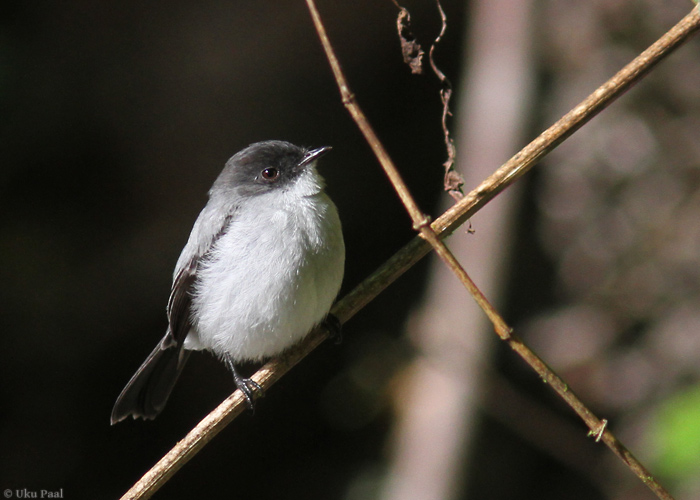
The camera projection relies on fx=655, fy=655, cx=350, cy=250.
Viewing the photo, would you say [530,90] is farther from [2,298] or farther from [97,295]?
[2,298]

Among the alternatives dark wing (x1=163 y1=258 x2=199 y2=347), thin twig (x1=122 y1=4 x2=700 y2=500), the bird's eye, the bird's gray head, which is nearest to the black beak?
the bird's gray head

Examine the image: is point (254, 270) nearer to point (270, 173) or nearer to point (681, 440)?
point (270, 173)

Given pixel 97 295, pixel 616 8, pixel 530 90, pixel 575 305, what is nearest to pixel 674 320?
pixel 575 305

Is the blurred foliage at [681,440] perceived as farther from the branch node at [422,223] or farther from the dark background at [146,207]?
the dark background at [146,207]

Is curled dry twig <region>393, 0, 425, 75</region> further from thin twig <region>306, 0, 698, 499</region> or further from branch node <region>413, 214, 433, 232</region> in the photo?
branch node <region>413, 214, 433, 232</region>

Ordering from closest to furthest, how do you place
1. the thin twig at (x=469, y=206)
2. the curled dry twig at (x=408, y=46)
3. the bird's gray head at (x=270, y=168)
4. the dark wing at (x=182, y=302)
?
the thin twig at (x=469, y=206) < the curled dry twig at (x=408, y=46) < the bird's gray head at (x=270, y=168) < the dark wing at (x=182, y=302)

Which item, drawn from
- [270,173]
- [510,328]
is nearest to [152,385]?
[270,173]

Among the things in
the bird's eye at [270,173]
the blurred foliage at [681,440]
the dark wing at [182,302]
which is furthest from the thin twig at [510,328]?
the dark wing at [182,302]
